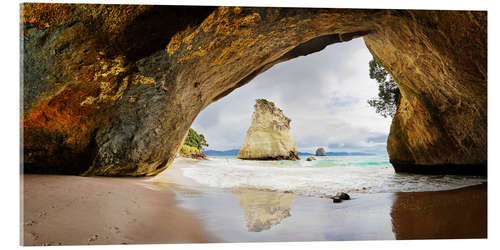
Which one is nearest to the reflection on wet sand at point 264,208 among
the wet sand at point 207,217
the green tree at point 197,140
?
the wet sand at point 207,217

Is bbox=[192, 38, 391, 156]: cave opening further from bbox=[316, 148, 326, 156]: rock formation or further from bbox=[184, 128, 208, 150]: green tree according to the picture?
bbox=[184, 128, 208, 150]: green tree

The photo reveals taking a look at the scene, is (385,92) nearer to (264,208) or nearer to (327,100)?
(327,100)

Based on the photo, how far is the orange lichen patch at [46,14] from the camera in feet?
7.33

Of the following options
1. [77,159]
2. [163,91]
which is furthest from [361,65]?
[77,159]

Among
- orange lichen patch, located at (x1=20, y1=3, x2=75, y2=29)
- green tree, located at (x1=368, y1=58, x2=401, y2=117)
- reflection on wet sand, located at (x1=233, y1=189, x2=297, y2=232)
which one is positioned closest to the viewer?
orange lichen patch, located at (x1=20, y1=3, x2=75, y2=29)

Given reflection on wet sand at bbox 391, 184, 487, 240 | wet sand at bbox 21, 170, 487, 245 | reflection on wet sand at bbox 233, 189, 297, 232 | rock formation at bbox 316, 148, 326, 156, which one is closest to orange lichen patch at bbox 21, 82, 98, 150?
wet sand at bbox 21, 170, 487, 245

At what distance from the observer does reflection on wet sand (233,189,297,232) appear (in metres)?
2.49

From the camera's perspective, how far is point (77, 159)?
9.99ft

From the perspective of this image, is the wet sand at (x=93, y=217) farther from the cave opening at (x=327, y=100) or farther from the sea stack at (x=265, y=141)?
the sea stack at (x=265, y=141)

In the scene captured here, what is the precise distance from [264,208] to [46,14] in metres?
3.05

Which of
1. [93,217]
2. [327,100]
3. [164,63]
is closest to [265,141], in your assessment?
[327,100]

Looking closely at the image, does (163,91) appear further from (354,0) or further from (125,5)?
(354,0)

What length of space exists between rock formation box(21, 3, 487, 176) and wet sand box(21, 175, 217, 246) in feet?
2.01

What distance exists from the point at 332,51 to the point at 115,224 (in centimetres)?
400
